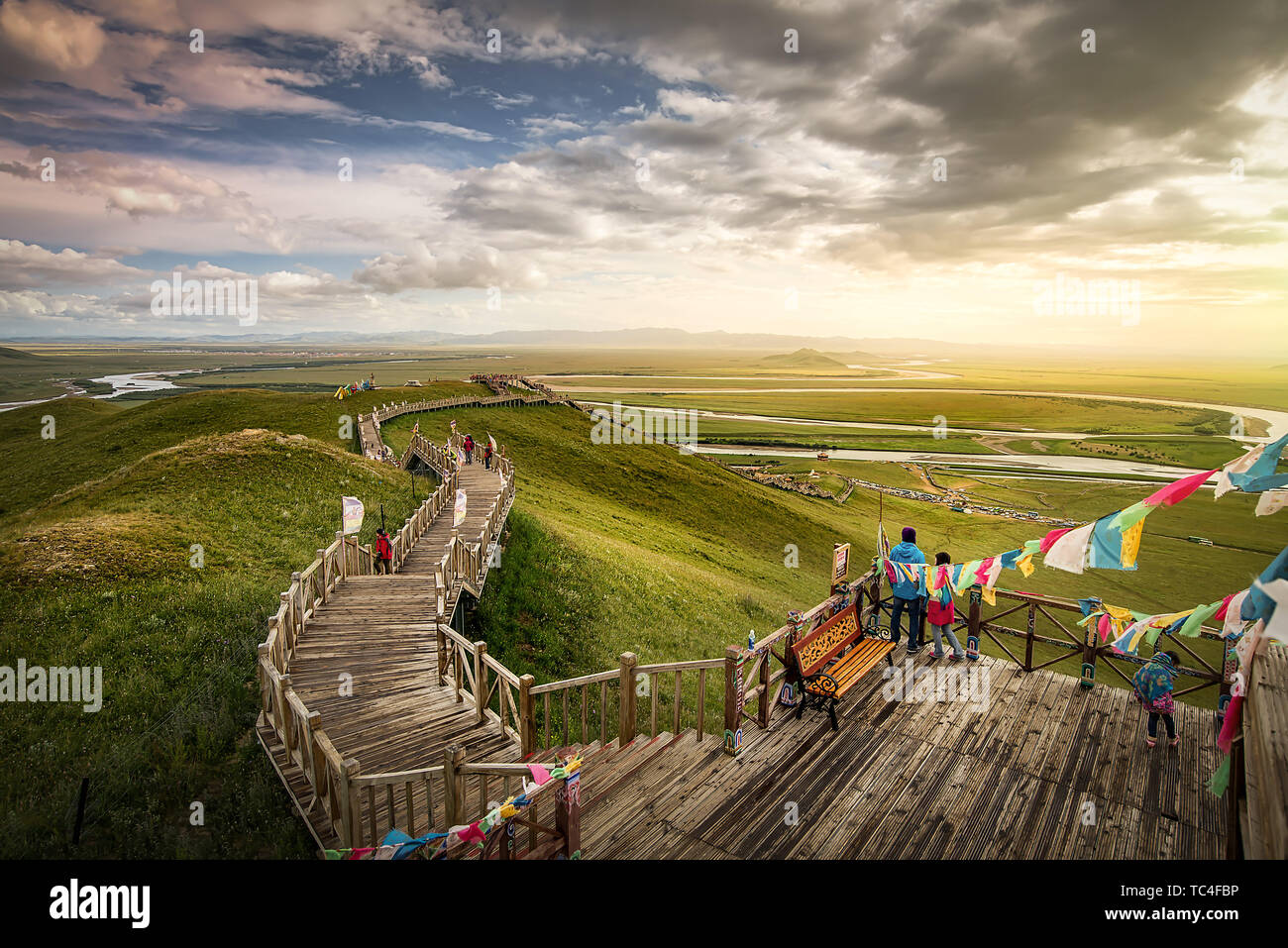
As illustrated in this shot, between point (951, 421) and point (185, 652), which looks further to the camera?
point (951, 421)

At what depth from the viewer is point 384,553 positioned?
16.5 metres

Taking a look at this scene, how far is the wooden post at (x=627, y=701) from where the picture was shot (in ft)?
28.1

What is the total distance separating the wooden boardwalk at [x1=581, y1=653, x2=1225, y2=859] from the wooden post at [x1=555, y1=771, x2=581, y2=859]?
868 mm

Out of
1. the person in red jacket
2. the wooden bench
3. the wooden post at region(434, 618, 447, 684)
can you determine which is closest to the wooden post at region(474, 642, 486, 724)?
the wooden post at region(434, 618, 447, 684)

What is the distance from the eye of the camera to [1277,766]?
5750mm

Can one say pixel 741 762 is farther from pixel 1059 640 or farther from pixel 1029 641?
pixel 1059 640

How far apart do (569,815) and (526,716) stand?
2480 millimetres

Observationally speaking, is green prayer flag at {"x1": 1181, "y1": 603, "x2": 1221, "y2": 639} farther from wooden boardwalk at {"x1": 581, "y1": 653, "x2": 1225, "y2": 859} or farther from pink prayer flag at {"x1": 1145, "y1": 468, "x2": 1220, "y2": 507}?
wooden boardwalk at {"x1": 581, "y1": 653, "x2": 1225, "y2": 859}

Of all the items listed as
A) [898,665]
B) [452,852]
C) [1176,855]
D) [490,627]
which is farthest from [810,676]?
[490,627]

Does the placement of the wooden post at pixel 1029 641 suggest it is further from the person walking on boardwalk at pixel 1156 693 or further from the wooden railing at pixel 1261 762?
the wooden railing at pixel 1261 762

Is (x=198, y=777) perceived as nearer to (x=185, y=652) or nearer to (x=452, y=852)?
(x=185, y=652)

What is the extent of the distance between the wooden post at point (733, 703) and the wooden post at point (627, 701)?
146 cm

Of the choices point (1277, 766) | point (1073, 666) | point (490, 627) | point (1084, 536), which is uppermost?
point (1084, 536)
